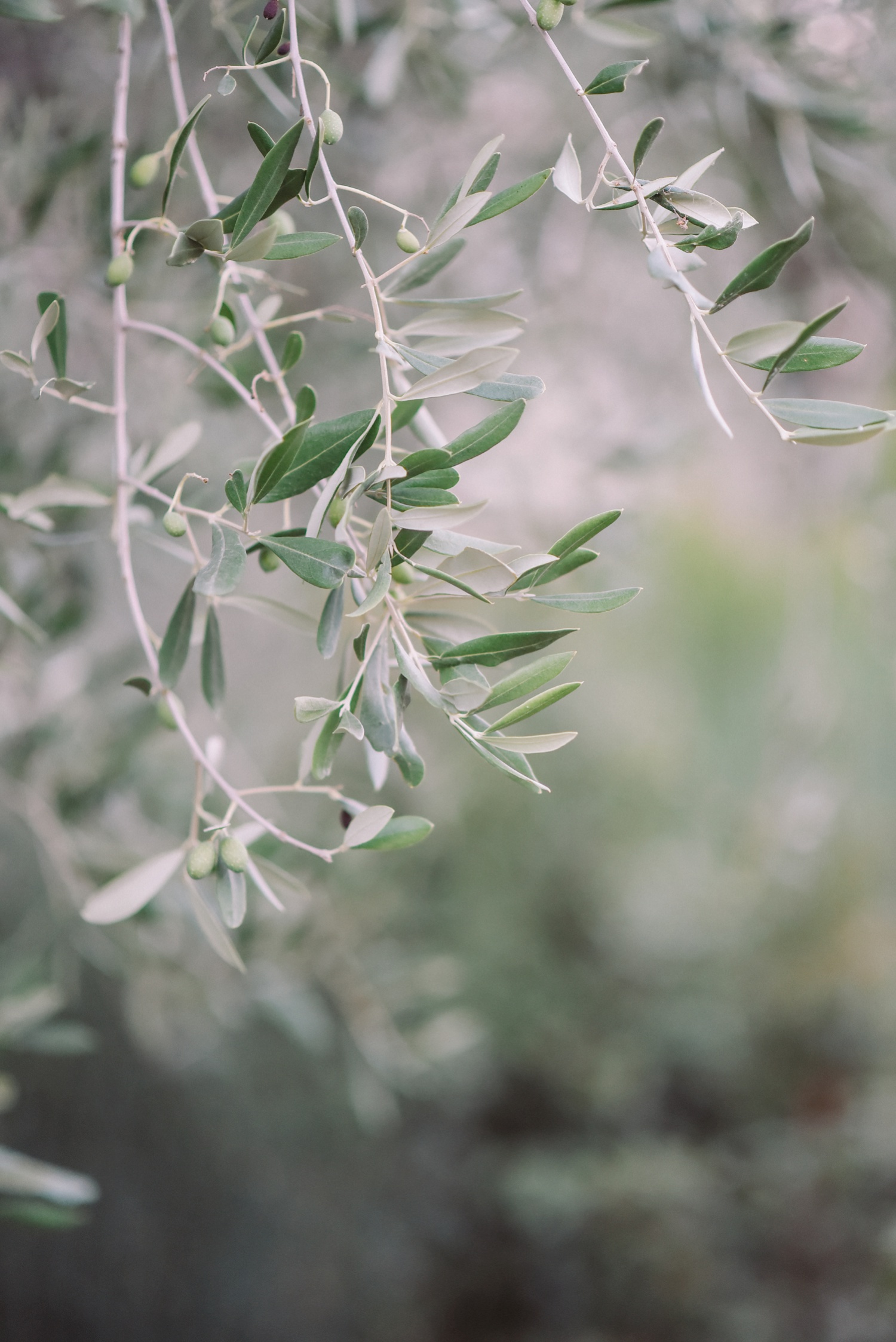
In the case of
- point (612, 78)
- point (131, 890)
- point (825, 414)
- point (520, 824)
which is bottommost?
point (520, 824)

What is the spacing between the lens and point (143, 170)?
0.36 meters

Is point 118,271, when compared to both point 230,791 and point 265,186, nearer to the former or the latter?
point 265,186

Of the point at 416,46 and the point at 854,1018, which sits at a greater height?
the point at 416,46

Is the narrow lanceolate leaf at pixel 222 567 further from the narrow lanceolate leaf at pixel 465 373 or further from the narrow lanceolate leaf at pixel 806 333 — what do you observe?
the narrow lanceolate leaf at pixel 806 333

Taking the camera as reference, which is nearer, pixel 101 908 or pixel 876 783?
pixel 101 908

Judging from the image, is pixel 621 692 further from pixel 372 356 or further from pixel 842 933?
pixel 372 356

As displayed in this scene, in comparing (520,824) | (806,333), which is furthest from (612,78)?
(520,824)

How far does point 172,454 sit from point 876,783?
1844 mm

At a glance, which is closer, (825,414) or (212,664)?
(825,414)

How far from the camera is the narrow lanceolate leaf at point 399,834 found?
327 mm

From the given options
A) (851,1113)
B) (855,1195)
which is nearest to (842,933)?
(851,1113)

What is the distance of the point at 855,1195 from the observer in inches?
50.2

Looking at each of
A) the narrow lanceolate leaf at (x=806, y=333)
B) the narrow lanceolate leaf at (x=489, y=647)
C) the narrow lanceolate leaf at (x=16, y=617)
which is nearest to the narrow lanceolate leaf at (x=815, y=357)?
the narrow lanceolate leaf at (x=806, y=333)

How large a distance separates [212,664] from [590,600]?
0.60ft
